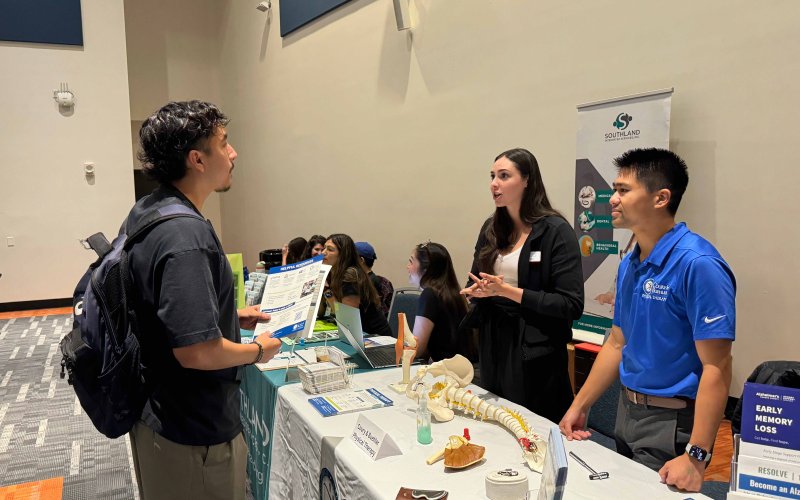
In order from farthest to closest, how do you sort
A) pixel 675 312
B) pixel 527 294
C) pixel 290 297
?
1. pixel 527 294
2. pixel 290 297
3. pixel 675 312

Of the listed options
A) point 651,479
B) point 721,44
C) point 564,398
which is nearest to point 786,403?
point 651,479

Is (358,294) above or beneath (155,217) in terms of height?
beneath

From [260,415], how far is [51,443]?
196cm

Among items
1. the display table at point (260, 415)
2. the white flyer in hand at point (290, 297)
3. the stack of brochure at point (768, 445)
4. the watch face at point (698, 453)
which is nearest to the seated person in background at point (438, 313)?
the display table at point (260, 415)

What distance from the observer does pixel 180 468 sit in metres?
1.35

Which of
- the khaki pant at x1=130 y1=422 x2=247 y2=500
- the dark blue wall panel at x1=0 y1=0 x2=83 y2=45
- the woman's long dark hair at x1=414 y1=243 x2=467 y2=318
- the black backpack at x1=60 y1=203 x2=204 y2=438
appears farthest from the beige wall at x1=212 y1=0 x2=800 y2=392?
the black backpack at x1=60 y1=203 x2=204 y2=438

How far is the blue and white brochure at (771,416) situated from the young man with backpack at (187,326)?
1030 mm

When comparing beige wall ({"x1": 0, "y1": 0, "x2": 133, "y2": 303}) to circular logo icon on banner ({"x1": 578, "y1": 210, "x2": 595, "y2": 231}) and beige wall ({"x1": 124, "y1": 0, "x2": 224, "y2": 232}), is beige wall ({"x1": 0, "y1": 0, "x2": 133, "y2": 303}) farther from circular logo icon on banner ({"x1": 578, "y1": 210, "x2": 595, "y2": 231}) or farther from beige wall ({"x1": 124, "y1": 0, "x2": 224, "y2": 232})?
circular logo icon on banner ({"x1": 578, "y1": 210, "x2": 595, "y2": 231})

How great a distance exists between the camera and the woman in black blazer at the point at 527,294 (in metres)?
2.04

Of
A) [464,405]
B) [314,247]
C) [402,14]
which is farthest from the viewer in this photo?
[402,14]

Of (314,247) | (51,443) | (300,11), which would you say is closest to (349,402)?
(51,443)

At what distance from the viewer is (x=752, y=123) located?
299cm

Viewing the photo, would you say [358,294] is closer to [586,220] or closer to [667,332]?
[586,220]

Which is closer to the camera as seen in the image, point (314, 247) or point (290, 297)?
point (290, 297)
